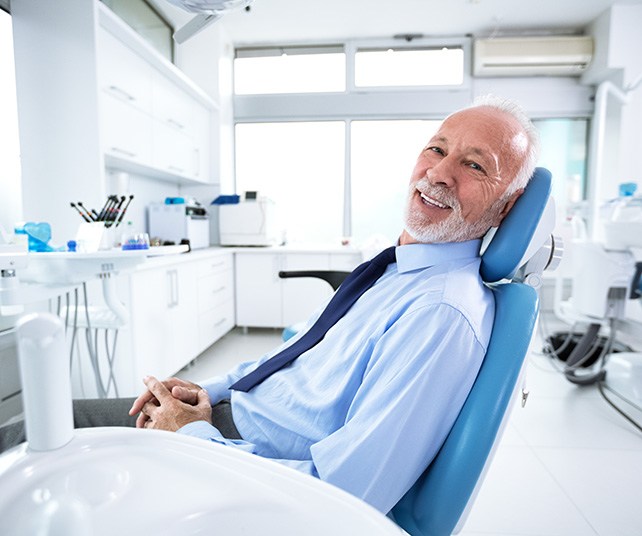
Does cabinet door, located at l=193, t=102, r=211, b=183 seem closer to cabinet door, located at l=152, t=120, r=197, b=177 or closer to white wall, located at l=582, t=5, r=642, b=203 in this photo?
cabinet door, located at l=152, t=120, r=197, b=177

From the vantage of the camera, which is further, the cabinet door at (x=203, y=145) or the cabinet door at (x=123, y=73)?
the cabinet door at (x=203, y=145)

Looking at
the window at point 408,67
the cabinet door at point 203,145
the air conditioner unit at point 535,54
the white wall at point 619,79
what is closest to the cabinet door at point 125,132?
the cabinet door at point 203,145

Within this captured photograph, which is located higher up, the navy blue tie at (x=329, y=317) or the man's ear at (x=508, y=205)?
the man's ear at (x=508, y=205)

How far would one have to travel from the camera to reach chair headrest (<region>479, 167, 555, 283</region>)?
34.1 inches

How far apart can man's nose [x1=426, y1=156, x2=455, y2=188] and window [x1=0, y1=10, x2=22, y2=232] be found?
2159 millimetres

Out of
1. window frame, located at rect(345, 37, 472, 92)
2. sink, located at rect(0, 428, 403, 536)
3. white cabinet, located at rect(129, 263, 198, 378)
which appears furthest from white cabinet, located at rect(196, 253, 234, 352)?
sink, located at rect(0, 428, 403, 536)

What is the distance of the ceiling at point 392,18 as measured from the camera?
3.45m

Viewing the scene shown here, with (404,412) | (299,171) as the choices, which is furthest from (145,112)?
(404,412)

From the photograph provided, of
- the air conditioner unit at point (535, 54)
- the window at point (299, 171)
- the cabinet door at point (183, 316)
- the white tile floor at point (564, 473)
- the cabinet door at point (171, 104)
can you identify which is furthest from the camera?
the window at point (299, 171)

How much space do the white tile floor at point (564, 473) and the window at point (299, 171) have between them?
2.56 m

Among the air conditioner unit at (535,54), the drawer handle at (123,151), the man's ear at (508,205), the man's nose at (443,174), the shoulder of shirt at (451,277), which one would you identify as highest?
the air conditioner unit at (535,54)

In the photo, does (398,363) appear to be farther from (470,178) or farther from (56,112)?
(56,112)

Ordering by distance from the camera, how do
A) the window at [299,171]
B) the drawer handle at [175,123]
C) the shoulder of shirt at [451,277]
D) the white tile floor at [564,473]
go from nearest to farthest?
the shoulder of shirt at [451,277] < the white tile floor at [564,473] < the drawer handle at [175,123] < the window at [299,171]

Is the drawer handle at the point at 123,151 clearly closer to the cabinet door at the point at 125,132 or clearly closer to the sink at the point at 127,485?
the cabinet door at the point at 125,132
